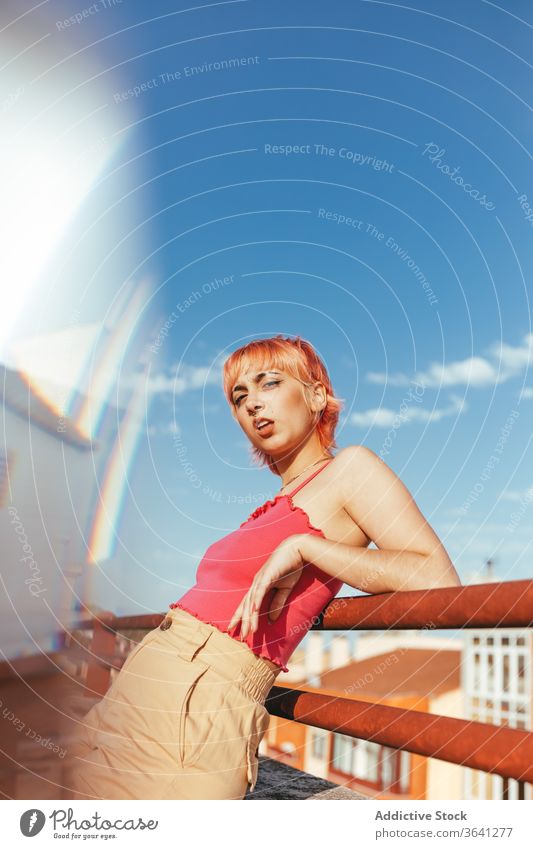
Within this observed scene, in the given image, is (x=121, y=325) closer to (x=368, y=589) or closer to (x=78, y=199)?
(x=78, y=199)

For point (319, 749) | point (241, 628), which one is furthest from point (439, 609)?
point (319, 749)

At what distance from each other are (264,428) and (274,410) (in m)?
0.05

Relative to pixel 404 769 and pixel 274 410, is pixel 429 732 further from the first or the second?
pixel 404 769

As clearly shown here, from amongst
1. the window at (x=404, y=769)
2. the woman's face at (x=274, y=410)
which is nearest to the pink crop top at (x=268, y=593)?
the woman's face at (x=274, y=410)

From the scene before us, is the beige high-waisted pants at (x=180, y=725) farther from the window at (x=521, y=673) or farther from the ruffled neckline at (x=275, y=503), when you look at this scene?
the window at (x=521, y=673)

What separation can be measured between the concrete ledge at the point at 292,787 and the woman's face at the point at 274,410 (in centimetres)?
74

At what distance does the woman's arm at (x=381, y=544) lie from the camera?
1.12 m

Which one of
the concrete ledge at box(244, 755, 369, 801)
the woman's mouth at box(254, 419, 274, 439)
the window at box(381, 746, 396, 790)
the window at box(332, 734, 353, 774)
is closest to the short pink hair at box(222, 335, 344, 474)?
the woman's mouth at box(254, 419, 274, 439)

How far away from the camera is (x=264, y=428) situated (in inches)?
62.0

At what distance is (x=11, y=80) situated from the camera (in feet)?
6.27

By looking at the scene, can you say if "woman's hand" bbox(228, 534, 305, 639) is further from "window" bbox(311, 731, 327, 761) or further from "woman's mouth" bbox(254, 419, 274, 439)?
"window" bbox(311, 731, 327, 761)

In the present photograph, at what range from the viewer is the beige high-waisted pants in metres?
1.15

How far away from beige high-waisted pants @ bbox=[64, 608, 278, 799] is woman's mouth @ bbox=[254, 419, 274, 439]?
474 mm

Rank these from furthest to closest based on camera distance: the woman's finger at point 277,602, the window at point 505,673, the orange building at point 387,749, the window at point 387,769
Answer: the window at point 505,673 < the window at point 387,769 < the orange building at point 387,749 < the woman's finger at point 277,602
